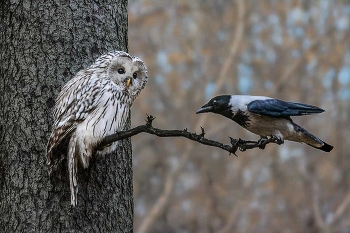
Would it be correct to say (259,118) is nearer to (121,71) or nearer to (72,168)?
(121,71)

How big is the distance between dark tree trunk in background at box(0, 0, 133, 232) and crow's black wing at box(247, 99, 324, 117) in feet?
2.50

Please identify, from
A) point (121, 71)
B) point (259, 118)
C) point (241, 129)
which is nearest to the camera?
point (121, 71)

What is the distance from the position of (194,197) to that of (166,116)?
1.75 metres

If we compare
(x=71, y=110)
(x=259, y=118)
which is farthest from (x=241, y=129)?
(x=71, y=110)

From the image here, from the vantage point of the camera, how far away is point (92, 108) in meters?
2.68

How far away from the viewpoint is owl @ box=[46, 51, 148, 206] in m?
2.67

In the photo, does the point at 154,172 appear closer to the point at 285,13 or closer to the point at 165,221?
the point at 165,221

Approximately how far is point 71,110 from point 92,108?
0.11 metres

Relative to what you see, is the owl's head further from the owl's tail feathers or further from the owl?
the owl's tail feathers

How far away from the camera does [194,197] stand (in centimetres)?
1148

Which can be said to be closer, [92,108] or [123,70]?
[92,108]

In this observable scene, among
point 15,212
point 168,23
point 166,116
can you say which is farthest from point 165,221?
point 15,212

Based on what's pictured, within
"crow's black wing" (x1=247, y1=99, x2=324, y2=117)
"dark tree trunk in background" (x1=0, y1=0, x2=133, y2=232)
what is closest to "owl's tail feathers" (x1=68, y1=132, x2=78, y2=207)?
"dark tree trunk in background" (x1=0, y1=0, x2=133, y2=232)

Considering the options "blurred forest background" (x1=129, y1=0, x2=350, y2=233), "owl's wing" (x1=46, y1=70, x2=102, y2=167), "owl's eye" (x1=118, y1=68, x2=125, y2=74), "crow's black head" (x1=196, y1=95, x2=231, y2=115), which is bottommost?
"owl's wing" (x1=46, y1=70, x2=102, y2=167)
